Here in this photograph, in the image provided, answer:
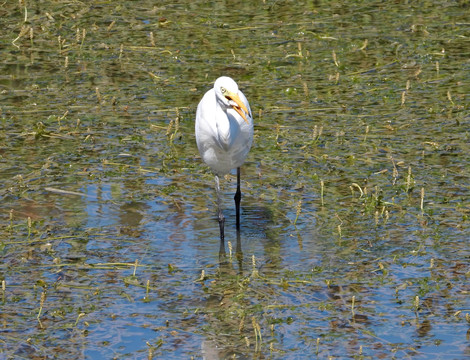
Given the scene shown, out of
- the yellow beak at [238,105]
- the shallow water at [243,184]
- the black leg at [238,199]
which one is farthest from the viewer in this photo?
the black leg at [238,199]

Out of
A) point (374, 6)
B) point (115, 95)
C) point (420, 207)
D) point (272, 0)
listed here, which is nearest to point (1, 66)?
point (115, 95)

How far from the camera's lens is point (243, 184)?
29.4 feet

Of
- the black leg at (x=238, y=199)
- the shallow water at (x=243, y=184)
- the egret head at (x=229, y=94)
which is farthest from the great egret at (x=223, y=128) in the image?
the shallow water at (x=243, y=184)

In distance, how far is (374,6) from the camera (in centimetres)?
1368

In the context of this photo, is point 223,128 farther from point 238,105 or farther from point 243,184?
point 243,184

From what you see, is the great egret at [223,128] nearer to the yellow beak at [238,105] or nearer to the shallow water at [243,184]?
the yellow beak at [238,105]

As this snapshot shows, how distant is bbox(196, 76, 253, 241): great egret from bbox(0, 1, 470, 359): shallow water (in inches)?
25.5

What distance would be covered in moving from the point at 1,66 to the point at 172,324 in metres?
6.51

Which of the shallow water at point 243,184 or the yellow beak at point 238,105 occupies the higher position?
the yellow beak at point 238,105

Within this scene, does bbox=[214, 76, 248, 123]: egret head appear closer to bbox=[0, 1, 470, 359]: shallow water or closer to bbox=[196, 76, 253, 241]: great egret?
bbox=[196, 76, 253, 241]: great egret

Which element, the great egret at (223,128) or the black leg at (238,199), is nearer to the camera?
the great egret at (223,128)

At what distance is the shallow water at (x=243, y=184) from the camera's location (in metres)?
6.51

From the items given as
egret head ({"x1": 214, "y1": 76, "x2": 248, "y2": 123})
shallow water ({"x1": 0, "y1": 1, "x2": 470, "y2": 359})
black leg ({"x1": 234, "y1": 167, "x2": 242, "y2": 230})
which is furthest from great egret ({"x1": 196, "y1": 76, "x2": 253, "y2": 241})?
shallow water ({"x1": 0, "y1": 1, "x2": 470, "y2": 359})

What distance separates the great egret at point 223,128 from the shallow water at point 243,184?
0.65 m
